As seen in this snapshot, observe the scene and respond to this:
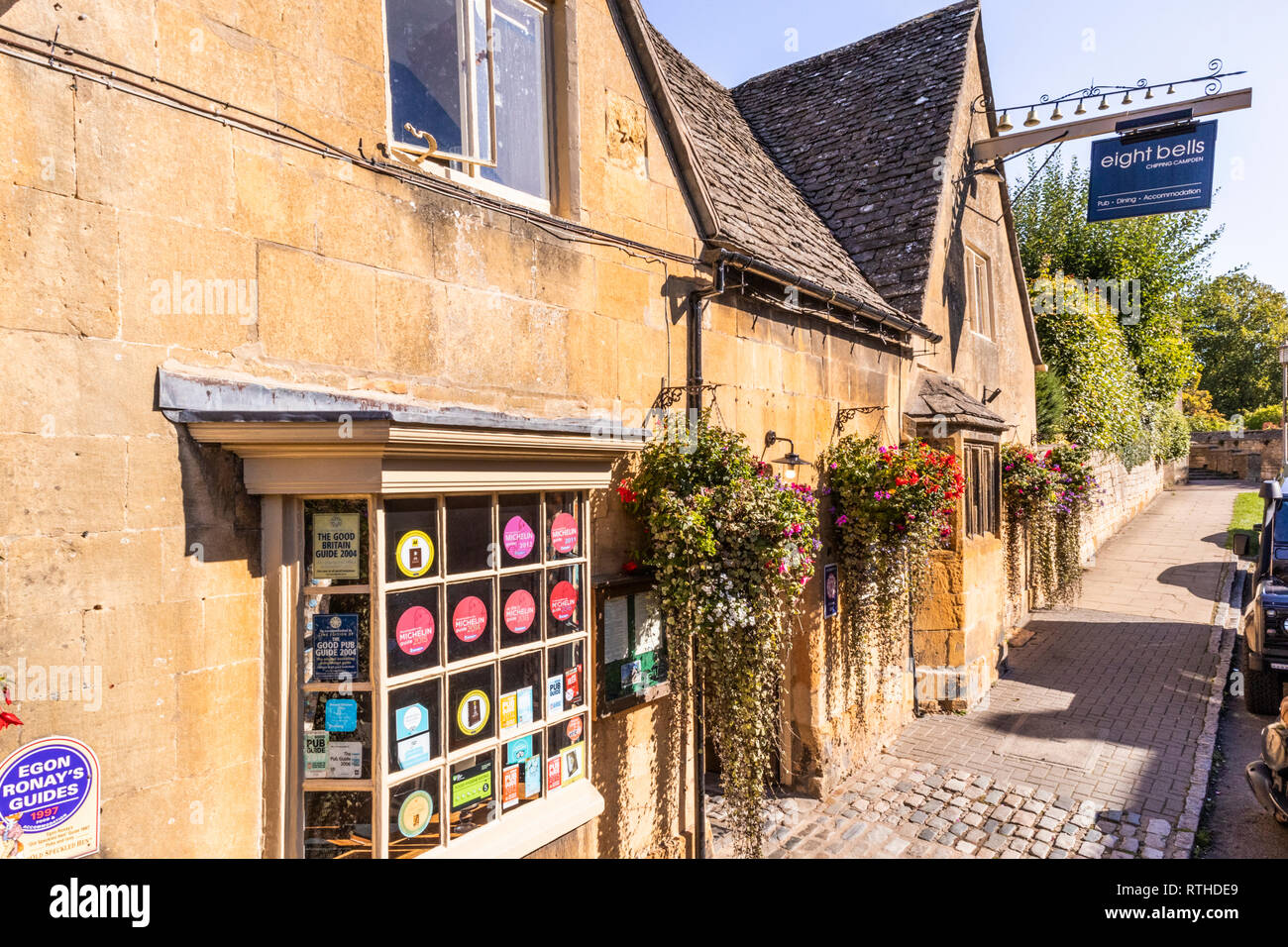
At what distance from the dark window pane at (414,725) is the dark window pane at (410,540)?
53cm

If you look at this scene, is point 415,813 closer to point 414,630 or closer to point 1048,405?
point 414,630

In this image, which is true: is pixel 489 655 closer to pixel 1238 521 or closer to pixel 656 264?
pixel 656 264

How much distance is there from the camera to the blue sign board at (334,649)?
3.27 meters

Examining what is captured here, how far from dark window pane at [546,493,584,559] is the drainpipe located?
140 centimetres

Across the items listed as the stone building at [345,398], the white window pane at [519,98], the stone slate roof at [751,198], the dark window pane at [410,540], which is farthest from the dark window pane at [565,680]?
the stone slate roof at [751,198]

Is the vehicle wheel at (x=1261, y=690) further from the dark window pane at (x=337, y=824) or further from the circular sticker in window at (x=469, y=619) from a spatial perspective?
the dark window pane at (x=337, y=824)

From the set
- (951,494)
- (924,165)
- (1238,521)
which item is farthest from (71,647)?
(1238,521)

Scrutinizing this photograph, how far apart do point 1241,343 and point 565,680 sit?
48.5m

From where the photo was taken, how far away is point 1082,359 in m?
17.3

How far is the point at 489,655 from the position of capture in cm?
380

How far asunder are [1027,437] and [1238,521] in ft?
37.6

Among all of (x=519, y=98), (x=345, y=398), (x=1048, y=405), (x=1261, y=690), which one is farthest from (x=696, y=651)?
(x=1048, y=405)

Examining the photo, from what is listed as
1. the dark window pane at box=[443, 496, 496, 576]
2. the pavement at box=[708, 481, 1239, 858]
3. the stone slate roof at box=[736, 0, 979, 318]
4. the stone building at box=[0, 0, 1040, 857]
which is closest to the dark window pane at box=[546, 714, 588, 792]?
the stone building at box=[0, 0, 1040, 857]
